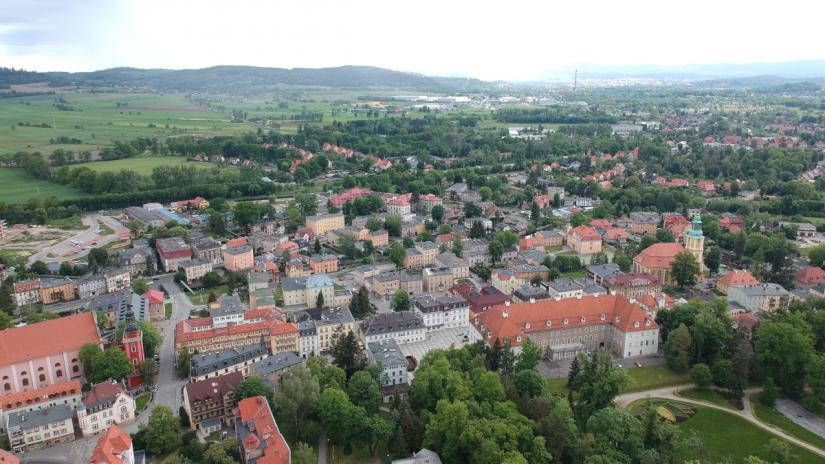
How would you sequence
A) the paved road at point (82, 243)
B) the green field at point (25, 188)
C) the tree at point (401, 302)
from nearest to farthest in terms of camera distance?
the tree at point (401, 302), the paved road at point (82, 243), the green field at point (25, 188)

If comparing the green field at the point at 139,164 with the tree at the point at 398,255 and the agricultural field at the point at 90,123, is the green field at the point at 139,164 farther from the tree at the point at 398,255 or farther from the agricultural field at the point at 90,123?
the tree at the point at 398,255

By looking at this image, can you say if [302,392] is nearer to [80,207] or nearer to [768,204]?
[80,207]

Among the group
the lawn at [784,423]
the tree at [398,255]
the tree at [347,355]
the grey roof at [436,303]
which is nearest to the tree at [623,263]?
the grey roof at [436,303]

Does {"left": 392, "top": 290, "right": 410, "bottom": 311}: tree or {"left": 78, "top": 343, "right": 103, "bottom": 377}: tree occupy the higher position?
{"left": 78, "top": 343, "right": 103, "bottom": 377}: tree

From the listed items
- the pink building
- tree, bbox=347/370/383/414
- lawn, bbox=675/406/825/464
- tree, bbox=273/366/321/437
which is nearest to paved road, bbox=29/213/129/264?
the pink building

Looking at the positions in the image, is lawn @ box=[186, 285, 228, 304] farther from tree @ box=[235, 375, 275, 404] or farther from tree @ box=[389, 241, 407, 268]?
tree @ box=[235, 375, 275, 404]

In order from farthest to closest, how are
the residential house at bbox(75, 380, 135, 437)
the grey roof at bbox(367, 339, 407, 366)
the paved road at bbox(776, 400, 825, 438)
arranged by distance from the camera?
the grey roof at bbox(367, 339, 407, 366), the paved road at bbox(776, 400, 825, 438), the residential house at bbox(75, 380, 135, 437)
